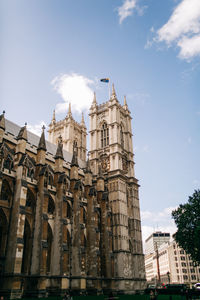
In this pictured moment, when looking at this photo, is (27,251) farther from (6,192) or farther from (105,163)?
(105,163)

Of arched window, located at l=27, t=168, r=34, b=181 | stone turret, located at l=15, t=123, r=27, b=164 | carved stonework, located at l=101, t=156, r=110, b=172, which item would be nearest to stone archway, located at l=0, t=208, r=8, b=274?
stone turret, located at l=15, t=123, r=27, b=164

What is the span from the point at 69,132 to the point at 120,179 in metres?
17.6

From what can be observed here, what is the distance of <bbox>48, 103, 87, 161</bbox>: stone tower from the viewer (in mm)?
57438

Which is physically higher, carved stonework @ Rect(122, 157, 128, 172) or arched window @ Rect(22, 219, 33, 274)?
carved stonework @ Rect(122, 157, 128, 172)

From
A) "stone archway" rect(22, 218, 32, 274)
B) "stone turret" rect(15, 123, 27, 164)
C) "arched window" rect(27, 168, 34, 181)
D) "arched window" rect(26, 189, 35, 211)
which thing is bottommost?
"stone archway" rect(22, 218, 32, 274)

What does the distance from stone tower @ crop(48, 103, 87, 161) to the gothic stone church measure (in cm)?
36

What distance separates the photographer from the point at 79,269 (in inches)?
1260

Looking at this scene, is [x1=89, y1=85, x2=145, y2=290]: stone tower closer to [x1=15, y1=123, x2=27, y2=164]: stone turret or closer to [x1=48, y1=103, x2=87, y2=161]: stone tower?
[x1=48, y1=103, x2=87, y2=161]: stone tower

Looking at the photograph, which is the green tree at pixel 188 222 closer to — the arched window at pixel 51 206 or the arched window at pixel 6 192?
the arched window at pixel 51 206

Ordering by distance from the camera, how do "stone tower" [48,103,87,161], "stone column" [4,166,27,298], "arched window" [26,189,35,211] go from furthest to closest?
"stone tower" [48,103,87,161], "arched window" [26,189,35,211], "stone column" [4,166,27,298]

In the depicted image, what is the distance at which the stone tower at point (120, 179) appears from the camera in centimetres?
4172

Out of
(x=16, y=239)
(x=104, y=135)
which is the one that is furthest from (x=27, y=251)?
(x=104, y=135)

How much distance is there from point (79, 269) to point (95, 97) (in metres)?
37.8

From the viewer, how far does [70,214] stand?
37188 millimetres
